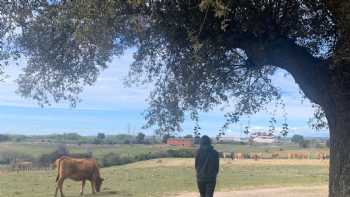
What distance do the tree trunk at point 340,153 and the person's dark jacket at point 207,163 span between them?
3.82 m

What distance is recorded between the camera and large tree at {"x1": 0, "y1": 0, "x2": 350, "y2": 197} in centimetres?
1016

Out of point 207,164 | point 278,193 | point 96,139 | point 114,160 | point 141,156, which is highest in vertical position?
point 96,139

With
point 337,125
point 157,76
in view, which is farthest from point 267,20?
point 157,76

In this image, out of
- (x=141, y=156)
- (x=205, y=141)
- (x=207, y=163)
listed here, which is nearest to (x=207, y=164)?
(x=207, y=163)

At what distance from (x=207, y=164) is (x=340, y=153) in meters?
4.19

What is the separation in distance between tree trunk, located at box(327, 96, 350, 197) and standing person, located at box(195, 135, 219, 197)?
383cm

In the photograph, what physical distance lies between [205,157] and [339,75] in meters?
4.57

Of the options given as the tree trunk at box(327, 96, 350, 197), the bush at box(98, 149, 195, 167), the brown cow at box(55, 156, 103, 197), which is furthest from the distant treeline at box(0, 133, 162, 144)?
the tree trunk at box(327, 96, 350, 197)

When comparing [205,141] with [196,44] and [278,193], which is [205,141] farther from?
[278,193]

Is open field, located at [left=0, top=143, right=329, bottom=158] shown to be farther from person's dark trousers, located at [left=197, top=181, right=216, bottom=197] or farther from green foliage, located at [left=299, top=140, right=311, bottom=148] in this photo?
person's dark trousers, located at [left=197, top=181, right=216, bottom=197]

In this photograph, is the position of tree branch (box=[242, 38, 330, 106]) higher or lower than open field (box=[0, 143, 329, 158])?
higher

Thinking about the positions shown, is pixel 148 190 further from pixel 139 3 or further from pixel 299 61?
pixel 139 3

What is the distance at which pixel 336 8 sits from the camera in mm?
9914

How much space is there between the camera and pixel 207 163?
1453 cm
